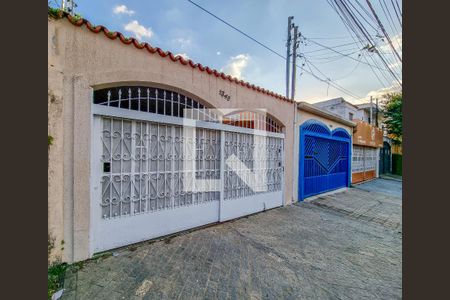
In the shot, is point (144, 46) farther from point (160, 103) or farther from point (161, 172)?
point (161, 172)

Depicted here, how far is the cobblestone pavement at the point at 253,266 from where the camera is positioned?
2.60 meters

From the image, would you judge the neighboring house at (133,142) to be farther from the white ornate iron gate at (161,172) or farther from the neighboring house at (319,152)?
the neighboring house at (319,152)

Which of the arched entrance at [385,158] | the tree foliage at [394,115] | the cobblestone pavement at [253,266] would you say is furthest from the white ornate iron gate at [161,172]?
the tree foliage at [394,115]

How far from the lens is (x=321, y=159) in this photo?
348 inches

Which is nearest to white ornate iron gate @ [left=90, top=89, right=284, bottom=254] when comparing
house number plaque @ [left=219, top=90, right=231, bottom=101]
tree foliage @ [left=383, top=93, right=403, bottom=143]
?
house number plaque @ [left=219, top=90, right=231, bottom=101]

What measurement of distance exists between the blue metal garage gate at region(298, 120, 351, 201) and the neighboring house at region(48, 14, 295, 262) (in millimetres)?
3077

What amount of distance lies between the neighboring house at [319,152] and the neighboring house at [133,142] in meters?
2.75

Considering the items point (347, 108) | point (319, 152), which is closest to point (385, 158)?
point (347, 108)

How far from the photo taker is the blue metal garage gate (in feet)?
25.1

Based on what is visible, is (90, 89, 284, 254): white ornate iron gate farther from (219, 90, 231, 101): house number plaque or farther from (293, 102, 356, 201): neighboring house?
(293, 102, 356, 201): neighboring house

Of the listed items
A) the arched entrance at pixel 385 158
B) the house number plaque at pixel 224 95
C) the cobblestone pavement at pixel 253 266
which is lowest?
the cobblestone pavement at pixel 253 266

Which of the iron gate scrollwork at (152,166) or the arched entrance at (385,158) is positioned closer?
the iron gate scrollwork at (152,166)

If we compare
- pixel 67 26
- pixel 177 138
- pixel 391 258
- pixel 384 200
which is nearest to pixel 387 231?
pixel 391 258

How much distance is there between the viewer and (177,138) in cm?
414
